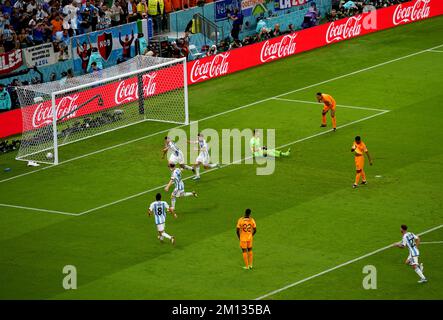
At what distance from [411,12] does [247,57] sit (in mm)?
12330

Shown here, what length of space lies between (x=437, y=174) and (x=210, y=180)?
8.29 metres

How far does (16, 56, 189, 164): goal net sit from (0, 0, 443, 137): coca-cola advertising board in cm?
4

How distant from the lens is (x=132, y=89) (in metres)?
54.3

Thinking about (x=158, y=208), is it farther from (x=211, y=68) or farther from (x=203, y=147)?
(x=211, y=68)

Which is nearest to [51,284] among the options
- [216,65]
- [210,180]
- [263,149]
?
[210,180]

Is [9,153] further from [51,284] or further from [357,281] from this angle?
[357,281]

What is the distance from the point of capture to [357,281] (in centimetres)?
3519

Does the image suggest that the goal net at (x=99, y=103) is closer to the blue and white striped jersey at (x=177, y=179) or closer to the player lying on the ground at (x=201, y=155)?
the player lying on the ground at (x=201, y=155)

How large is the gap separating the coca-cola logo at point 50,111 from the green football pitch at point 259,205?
143 cm

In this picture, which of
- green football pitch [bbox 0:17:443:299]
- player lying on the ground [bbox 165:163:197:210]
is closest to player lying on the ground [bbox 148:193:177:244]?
green football pitch [bbox 0:17:443:299]

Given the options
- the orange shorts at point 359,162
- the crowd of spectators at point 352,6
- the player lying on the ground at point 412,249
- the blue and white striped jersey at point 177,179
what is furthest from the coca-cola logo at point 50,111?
the player lying on the ground at point 412,249

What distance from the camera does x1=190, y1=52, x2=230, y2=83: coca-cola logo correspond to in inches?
2293

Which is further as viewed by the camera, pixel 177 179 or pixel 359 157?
pixel 359 157

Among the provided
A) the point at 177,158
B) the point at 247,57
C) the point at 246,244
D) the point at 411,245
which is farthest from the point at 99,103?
the point at 411,245
